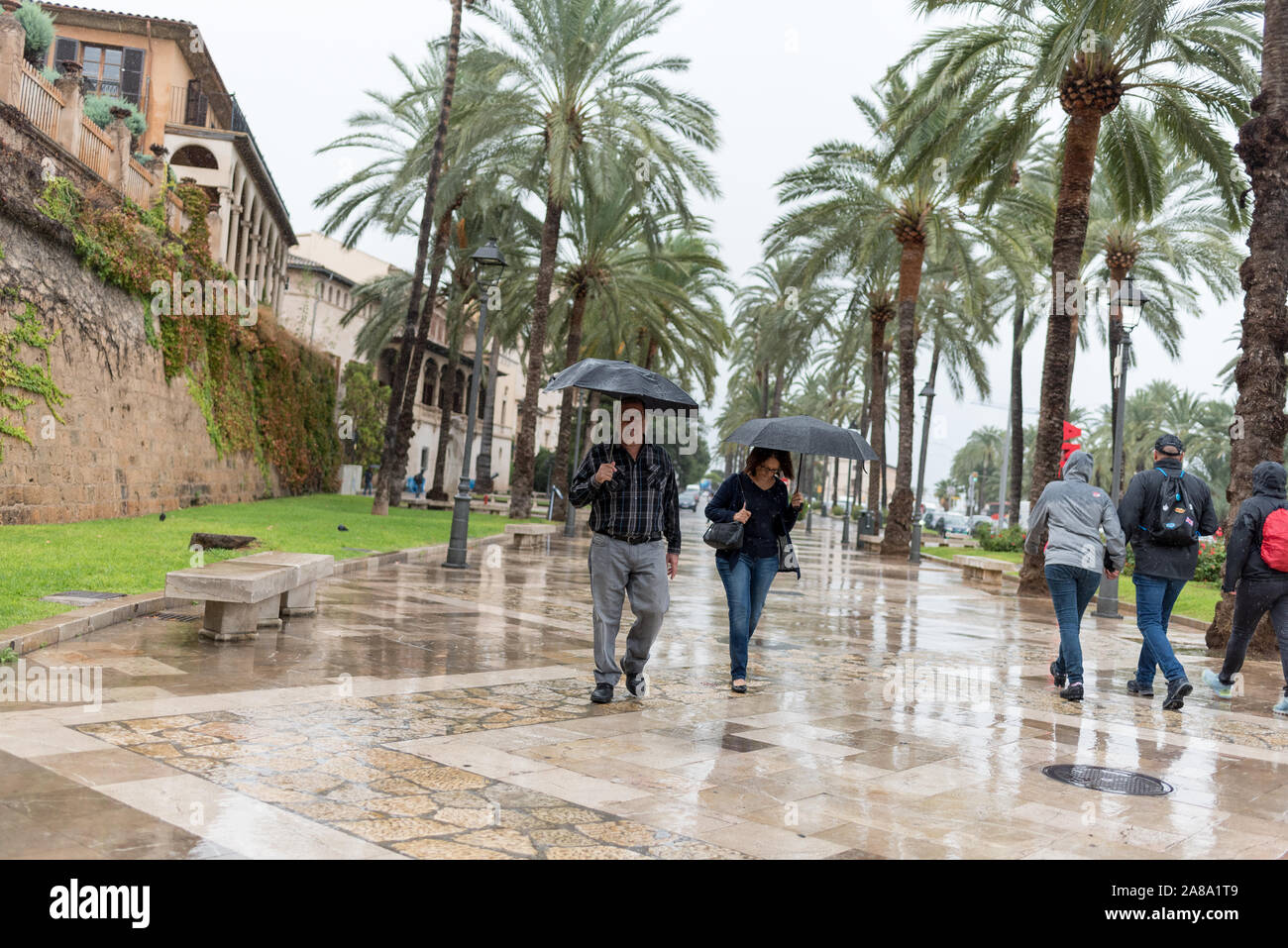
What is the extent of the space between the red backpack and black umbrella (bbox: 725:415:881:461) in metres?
2.85

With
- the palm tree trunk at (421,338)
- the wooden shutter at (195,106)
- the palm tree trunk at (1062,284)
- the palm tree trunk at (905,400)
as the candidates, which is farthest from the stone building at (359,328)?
the palm tree trunk at (1062,284)

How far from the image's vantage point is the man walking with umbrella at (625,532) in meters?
6.88

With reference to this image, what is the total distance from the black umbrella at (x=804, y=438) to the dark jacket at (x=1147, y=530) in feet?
6.57

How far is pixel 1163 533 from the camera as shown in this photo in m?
8.18

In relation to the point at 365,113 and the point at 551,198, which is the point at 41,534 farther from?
the point at 365,113

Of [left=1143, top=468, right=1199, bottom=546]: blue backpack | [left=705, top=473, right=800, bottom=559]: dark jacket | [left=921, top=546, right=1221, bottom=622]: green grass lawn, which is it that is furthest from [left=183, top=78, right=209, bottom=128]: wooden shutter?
[left=1143, top=468, right=1199, bottom=546]: blue backpack

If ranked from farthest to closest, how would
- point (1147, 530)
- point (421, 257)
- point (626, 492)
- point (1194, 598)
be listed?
point (421, 257)
point (1194, 598)
point (1147, 530)
point (626, 492)

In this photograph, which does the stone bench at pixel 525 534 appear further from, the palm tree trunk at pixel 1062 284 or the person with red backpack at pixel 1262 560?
the person with red backpack at pixel 1262 560

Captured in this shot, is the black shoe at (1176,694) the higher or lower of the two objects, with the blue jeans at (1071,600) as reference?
lower

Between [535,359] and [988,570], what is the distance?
39.0ft

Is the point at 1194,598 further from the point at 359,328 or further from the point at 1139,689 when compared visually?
the point at 359,328

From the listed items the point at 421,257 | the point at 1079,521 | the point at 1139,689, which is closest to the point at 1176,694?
the point at 1139,689

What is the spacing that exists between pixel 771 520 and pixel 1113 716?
2.66 m
